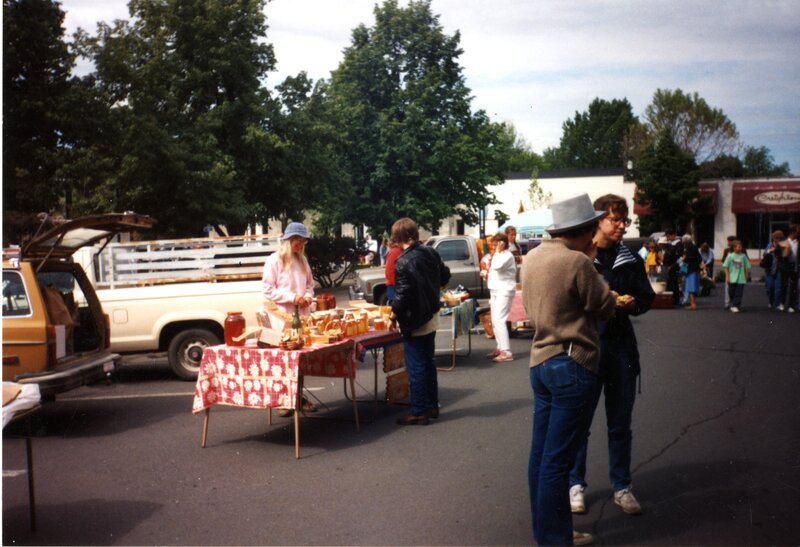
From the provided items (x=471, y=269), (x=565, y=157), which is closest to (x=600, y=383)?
(x=471, y=269)

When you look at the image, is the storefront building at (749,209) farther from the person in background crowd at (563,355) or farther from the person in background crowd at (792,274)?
the person in background crowd at (563,355)

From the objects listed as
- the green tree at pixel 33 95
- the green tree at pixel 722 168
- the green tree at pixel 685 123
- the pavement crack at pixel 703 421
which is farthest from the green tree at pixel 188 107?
the green tree at pixel 722 168

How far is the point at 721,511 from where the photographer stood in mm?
4863

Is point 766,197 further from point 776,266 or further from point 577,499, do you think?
point 577,499

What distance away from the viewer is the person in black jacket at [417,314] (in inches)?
293

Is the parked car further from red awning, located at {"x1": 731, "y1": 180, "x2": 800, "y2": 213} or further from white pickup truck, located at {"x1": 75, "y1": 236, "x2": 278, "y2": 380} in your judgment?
red awning, located at {"x1": 731, "y1": 180, "x2": 800, "y2": 213}

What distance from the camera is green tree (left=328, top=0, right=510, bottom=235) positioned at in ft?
103

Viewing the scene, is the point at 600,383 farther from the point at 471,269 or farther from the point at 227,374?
the point at 471,269

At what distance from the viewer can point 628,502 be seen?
15.9 feet

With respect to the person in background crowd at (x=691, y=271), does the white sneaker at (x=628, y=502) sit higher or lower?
lower

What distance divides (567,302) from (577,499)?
1575 mm

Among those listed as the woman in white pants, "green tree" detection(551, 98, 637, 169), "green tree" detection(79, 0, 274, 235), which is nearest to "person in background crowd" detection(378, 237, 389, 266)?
"green tree" detection(79, 0, 274, 235)

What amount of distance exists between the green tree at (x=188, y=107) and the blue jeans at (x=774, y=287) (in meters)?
13.9

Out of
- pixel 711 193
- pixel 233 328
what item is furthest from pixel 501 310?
pixel 711 193
